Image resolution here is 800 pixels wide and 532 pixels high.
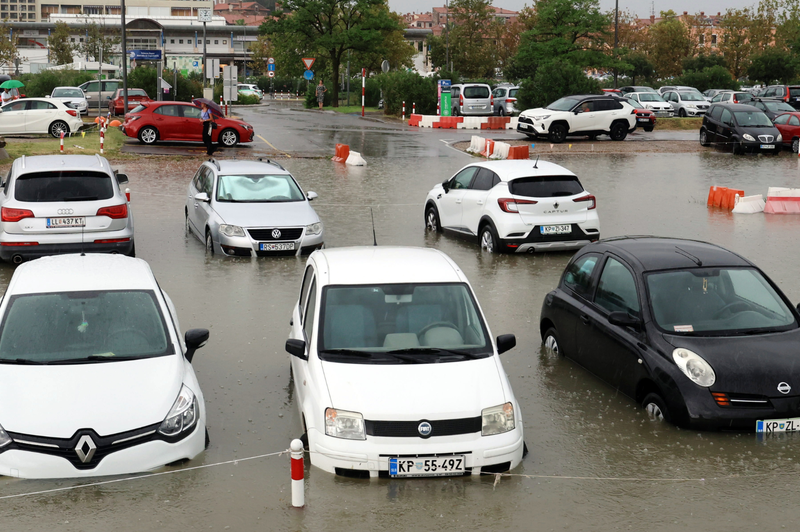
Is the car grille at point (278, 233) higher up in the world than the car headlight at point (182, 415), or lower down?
higher up

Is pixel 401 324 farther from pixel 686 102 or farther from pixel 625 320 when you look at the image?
Result: pixel 686 102

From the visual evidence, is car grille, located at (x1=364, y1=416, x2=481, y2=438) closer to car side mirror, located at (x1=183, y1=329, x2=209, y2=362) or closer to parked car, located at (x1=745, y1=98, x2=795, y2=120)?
car side mirror, located at (x1=183, y1=329, x2=209, y2=362)

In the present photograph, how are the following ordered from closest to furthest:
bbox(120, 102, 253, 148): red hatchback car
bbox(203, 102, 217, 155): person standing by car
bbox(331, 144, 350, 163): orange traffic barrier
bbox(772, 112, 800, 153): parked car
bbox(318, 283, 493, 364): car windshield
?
bbox(318, 283, 493, 364): car windshield → bbox(331, 144, 350, 163): orange traffic barrier → bbox(203, 102, 217, 155): person standing by car → bbox(120, 102, 253, 148): red hatchback car → bbox(772, 112, 800, 153): parked car

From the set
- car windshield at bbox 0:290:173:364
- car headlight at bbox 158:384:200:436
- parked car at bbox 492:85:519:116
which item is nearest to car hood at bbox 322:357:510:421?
car headlight at bbox 158:384:200:436

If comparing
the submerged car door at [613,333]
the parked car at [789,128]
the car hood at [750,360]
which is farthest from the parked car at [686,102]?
the car hood at [750,360]

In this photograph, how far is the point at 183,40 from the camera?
145 meters

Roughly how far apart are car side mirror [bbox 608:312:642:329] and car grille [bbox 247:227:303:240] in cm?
797

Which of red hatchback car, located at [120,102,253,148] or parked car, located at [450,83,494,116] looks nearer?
red hatchback car, located at [120,102,253,148]

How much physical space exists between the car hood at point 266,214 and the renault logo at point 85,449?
355 inches

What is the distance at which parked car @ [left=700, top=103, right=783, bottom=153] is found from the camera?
33125 mm

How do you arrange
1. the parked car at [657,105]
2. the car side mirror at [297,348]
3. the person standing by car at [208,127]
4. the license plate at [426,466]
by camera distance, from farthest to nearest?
the parked car at [657,105] < the person standing by car at [208,127] < the car side mirror at [297,348] < the license plate at [426,466]

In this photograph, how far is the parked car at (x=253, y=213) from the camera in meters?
15.1

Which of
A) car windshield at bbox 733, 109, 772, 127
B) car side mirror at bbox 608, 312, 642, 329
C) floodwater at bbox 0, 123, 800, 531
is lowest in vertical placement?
floodwater at bbox 0, 123, 800, 531

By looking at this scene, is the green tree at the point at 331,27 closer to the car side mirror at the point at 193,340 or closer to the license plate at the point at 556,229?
the license plate at the point at 556,229
